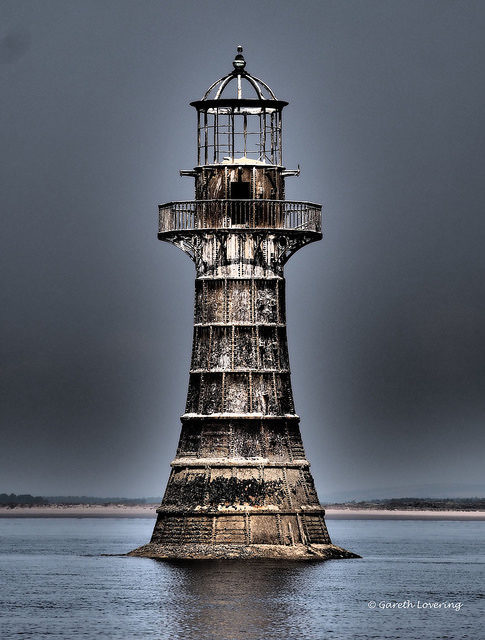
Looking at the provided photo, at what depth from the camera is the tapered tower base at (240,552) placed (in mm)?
76375

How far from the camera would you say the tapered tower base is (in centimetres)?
7638

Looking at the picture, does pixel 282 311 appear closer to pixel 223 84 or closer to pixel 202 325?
pixel 202 325

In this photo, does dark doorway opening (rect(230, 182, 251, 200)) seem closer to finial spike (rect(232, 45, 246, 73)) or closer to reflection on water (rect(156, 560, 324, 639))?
finial spike (rect(232, 45, 246, 73))

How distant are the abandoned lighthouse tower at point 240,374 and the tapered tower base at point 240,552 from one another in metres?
0.03

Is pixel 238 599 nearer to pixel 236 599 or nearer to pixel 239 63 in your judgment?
pixel 236 599

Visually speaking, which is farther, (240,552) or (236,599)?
(240,552)

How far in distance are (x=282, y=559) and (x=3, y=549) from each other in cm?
3290

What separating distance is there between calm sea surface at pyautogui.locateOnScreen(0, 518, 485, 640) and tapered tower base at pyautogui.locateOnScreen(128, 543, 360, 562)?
1.01 ft

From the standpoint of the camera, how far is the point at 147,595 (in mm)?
73000

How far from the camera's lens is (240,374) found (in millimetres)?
78125

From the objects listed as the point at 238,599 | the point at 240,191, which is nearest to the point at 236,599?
the point at 238,599

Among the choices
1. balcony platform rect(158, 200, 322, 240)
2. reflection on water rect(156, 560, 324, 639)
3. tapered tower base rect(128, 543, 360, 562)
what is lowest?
reflection on water rect(156, 560, 324, 639)

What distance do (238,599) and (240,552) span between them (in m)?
6.49

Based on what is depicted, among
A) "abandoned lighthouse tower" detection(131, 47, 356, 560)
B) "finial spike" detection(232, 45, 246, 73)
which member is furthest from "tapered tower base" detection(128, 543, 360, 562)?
"finial spike" detection(232, 45, 246, 73)
